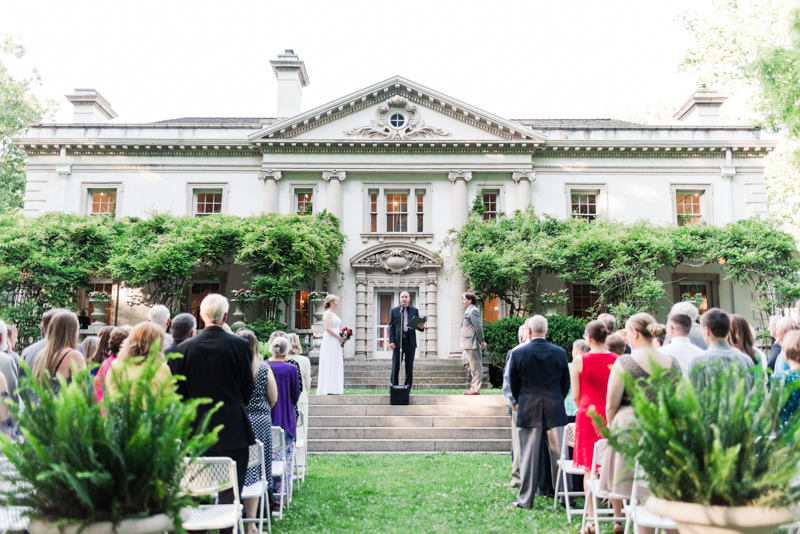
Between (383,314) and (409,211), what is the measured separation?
373cm

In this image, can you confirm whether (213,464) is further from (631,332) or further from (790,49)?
(790,49)

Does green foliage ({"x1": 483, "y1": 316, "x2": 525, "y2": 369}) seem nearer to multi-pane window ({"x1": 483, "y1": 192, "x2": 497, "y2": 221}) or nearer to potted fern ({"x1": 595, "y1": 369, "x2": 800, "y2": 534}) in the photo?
multi-pane window ({"x1": 483, "y1": 192, "x2": 497, "y2": 221})

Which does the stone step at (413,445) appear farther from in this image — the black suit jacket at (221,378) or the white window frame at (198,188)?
the white window frame at (198,188)

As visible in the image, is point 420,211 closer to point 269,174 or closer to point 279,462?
point 269,174

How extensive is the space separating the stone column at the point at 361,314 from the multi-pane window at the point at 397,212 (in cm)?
200

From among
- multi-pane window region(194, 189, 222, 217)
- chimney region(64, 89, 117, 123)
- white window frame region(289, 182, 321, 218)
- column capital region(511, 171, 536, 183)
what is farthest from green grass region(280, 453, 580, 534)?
chimney region(64, 89, 117, 123)

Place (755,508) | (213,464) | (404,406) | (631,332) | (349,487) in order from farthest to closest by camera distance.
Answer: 1. (404,406)
2. (349,487)
3. (631,332)
4. (213,464)
5. (755,508)

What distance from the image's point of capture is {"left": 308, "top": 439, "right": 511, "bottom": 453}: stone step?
11.0m

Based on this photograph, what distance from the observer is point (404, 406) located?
39.8ft

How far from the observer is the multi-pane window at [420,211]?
21.9 m

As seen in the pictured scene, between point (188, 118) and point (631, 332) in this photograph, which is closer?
point (631, 332)

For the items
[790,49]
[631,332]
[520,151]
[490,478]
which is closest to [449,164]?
[520,151]

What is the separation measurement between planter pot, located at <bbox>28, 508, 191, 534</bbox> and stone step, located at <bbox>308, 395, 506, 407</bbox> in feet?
30.7

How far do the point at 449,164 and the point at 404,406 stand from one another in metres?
11.7
